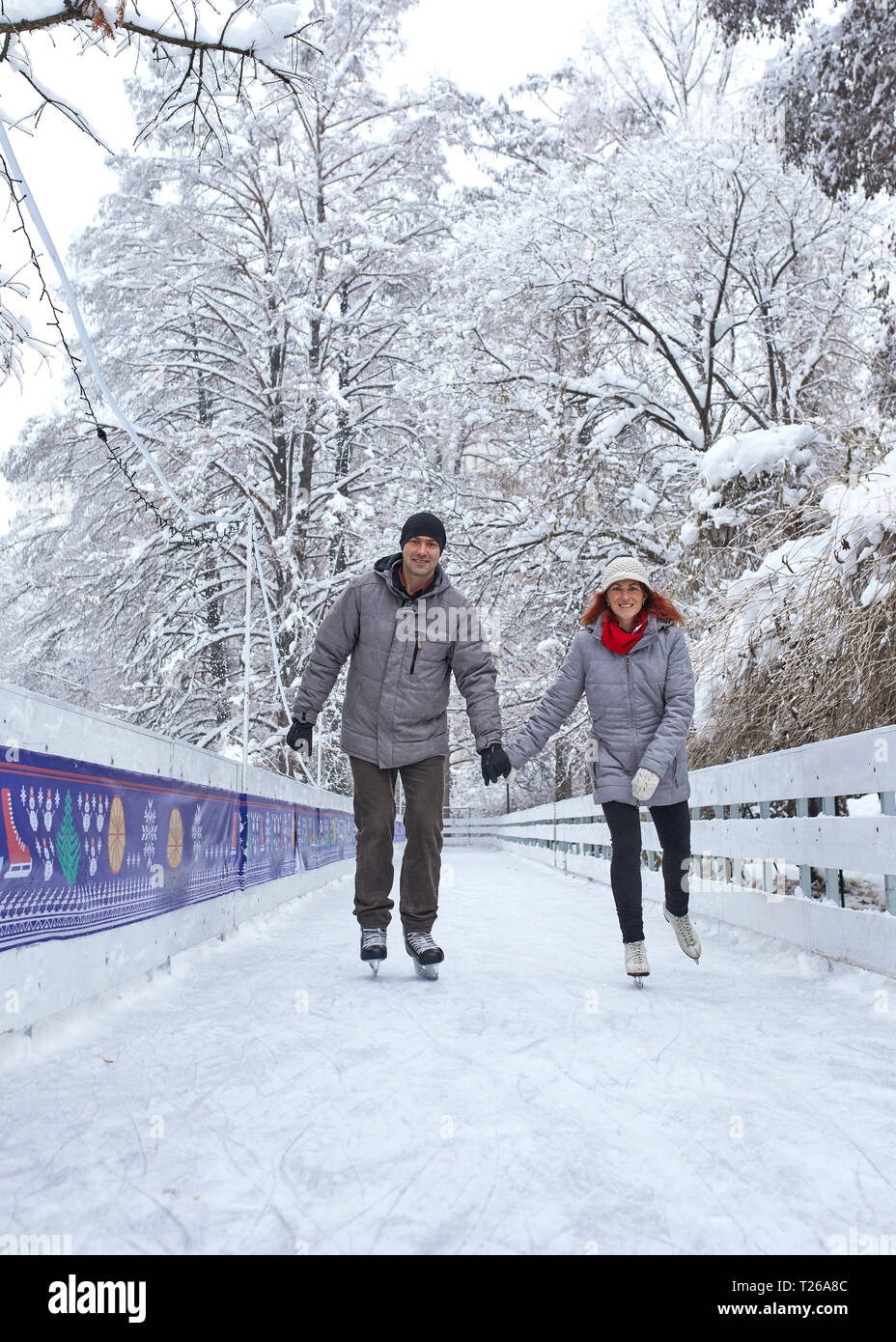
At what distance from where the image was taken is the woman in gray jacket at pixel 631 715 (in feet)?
15.4

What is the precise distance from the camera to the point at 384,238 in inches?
656

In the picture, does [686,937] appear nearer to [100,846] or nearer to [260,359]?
[100,846]

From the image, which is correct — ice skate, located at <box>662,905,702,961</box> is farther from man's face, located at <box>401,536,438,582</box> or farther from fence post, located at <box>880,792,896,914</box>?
man's face, located at <box>401,536,438,582</box>

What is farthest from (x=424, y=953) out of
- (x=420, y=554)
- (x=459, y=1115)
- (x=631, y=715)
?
(x=459, y=1115)

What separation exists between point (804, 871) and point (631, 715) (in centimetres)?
138

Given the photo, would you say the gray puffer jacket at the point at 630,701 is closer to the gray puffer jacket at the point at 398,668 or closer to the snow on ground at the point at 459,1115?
the gray puffer jacket at the point at 398,668

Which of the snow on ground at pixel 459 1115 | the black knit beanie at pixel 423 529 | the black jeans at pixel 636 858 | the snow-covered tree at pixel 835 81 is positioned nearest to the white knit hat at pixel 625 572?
the black knit beanie at pixel 423 529

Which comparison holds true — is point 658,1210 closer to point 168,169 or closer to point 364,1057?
point 364,1057

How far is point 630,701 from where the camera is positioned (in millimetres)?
4824

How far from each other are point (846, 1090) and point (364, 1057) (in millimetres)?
1303

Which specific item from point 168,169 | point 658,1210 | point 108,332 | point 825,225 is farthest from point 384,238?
point 658,1210

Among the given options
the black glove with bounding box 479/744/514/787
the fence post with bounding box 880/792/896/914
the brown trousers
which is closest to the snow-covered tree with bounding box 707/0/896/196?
the fence post with bounding box 880/792/896/914
